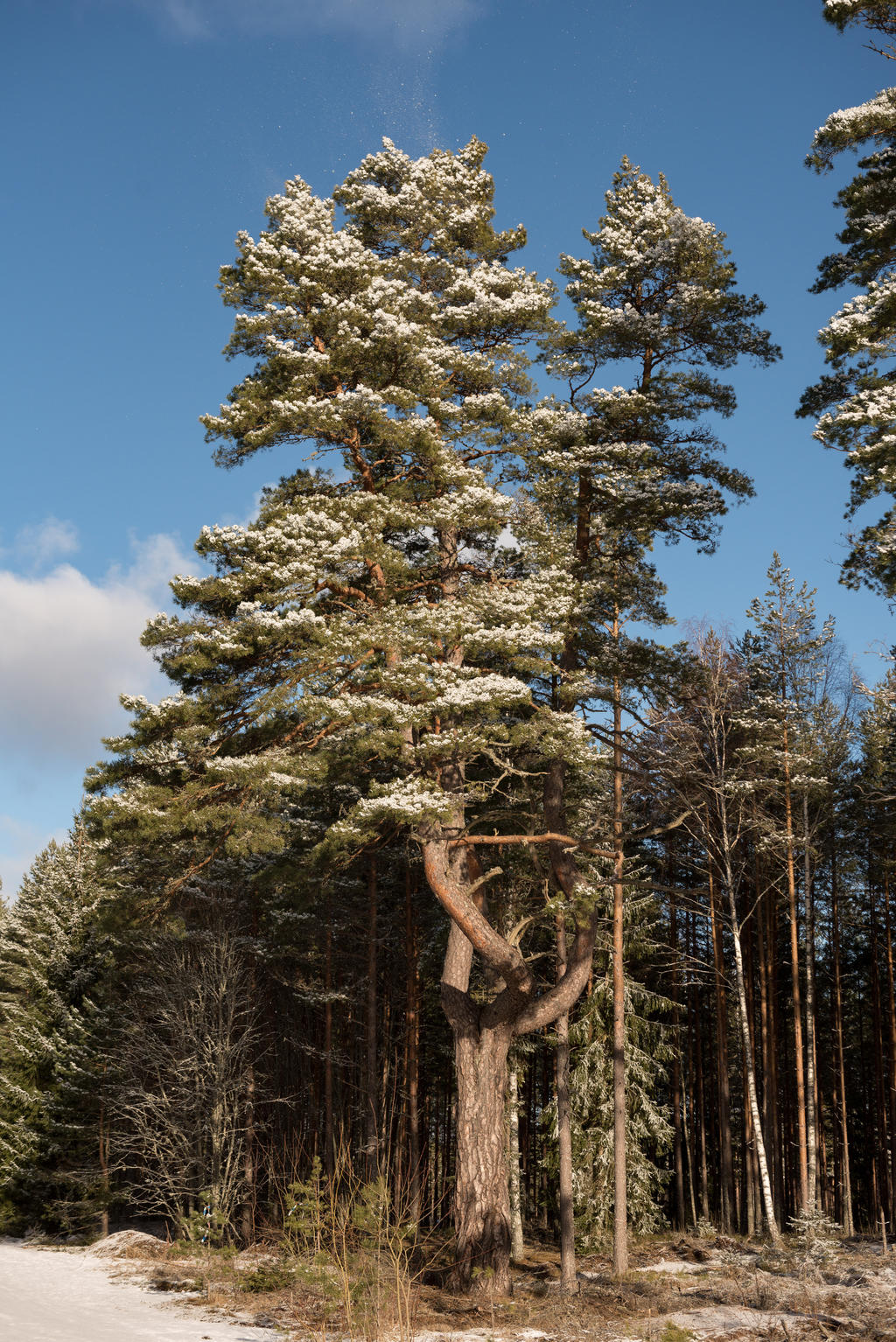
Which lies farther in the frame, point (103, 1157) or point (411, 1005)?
point (103, 1157)

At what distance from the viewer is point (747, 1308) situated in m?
10.4

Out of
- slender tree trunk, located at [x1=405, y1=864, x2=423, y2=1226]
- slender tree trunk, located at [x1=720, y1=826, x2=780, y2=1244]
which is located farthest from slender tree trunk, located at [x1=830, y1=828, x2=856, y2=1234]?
slender tree trunk, located at [x1=405, y1=864, x2=423, y2=1226]

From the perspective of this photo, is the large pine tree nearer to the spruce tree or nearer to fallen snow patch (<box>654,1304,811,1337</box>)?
fallen snow patch (<box>654,1304,811,1337</box>)

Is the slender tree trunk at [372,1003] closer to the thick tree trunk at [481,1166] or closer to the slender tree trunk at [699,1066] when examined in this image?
the thick tree trunk at [481,1166]

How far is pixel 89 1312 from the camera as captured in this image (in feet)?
37.7

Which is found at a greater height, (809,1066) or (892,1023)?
(892,1023)

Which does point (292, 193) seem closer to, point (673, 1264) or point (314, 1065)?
point (673, 1264)

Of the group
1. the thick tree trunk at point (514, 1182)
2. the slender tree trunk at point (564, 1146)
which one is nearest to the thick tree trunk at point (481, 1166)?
the slender tree trunk at point (564, 1146)

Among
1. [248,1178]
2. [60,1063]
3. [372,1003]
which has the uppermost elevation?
[372,1003]

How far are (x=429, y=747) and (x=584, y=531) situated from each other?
5310 millimetres

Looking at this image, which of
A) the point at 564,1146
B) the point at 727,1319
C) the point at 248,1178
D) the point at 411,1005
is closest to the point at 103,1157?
the point at 248,1178

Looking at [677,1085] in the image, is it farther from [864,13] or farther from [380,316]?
[864,13]

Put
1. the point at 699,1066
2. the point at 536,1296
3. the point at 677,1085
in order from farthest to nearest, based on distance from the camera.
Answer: the point at 699,1066 < the point at 677,1085 < the point at 536,1296

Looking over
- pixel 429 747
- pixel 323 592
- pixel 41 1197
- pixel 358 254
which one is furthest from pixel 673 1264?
pixel 358 254
